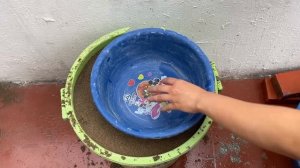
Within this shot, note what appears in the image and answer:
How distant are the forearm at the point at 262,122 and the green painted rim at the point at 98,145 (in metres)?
0.14

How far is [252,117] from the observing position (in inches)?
34.8

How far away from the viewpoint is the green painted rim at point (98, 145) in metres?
1.05

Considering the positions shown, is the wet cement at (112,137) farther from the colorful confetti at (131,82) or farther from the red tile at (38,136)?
the red tile at (38,136)

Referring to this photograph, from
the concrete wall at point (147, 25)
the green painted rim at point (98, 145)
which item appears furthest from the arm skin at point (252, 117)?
the concrete wall at point (147, 25)

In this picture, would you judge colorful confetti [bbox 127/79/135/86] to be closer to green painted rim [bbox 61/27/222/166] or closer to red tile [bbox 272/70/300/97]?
green painted rim [bbox 61/27/222/166]

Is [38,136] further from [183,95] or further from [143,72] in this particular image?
[183,95]

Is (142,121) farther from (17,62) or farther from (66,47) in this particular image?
(17,62)

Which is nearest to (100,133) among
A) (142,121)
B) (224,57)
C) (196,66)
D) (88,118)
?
(88,118)

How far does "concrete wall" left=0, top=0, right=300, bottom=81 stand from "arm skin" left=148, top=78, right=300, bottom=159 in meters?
0.31

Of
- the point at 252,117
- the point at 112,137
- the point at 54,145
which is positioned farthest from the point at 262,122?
the point at 54,145

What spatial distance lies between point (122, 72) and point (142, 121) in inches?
7.9

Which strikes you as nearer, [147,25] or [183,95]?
[183,95]

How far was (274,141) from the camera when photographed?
2.82 ft

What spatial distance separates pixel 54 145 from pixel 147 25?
0.62 meters
